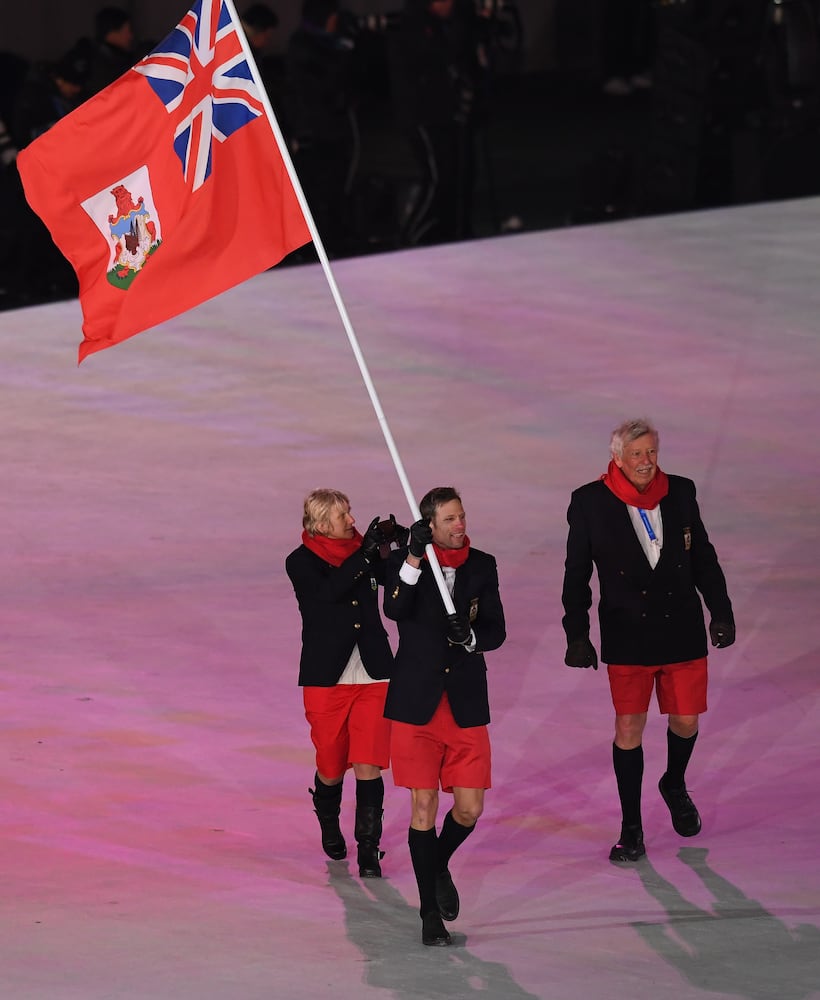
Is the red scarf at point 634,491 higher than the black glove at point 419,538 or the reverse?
the reverse

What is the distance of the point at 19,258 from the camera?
17859mm

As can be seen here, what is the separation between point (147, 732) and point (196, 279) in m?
2.17

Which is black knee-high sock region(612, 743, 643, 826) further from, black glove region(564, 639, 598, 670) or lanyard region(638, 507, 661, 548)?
lanyard region(638, 507, 661, 548)

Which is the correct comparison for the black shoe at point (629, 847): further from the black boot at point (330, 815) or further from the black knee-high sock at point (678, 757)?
the black boot at point (330, 815)

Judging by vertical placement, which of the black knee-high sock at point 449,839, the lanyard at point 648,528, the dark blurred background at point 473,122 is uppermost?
the lanyard at point 648,528

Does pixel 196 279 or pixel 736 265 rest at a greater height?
pixel 196 279

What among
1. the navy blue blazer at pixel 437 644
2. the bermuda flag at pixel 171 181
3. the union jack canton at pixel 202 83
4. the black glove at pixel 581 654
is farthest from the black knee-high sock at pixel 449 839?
the union jack canton at pixel 202 83

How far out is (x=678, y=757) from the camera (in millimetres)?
8117

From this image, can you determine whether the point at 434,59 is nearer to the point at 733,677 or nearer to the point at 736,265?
the point at 736,265

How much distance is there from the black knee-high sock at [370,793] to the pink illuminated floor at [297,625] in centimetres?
24

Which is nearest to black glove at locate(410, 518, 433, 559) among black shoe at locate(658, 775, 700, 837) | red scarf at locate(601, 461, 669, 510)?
red scarf at locate(601, 461, 669, 510)

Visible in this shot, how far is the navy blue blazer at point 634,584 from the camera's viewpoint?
25.9 ft

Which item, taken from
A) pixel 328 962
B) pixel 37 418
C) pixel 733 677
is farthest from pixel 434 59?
pixel 328 962

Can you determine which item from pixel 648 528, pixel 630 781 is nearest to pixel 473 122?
pixel 648 528
